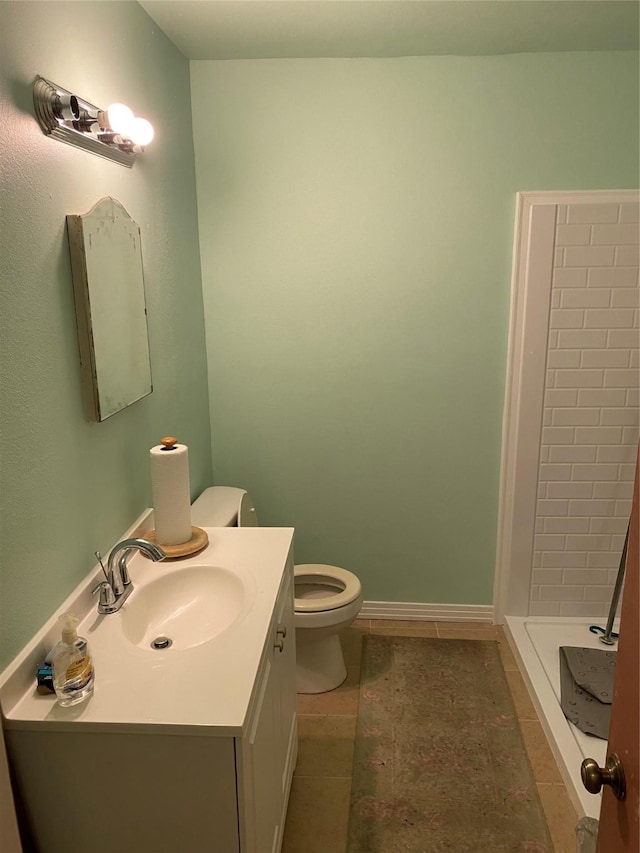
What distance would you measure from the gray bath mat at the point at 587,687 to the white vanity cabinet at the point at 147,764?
4.62ft

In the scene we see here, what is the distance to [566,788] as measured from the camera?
209 cm

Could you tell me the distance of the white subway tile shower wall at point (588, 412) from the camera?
2.59 metres

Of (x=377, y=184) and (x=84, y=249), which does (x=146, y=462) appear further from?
(x=377, y=184)

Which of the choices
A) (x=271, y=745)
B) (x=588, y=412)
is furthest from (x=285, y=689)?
(x=588, y=412)

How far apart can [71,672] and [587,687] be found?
1937 mm

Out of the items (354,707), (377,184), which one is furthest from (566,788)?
(377,184)

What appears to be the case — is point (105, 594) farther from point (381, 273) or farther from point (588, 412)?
point (588, 412)

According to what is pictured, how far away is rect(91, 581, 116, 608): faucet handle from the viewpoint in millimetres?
1583

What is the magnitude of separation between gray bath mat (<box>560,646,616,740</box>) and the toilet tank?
4.47 ft

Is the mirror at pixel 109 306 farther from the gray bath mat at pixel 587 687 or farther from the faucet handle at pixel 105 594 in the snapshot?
the gray bath mat at pixel 587 687

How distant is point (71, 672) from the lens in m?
1.25

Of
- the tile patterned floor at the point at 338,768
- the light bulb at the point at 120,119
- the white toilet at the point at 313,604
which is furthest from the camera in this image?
the white toilet at the point at 313,604

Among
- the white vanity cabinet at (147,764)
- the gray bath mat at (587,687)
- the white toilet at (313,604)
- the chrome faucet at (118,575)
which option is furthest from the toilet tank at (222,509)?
the gray bath mat at (587,687)

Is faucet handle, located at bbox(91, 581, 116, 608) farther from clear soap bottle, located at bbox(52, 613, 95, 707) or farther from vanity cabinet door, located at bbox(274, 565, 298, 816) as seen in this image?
vanity cabinet door, located at bbox(274, 565, 298, 816)
